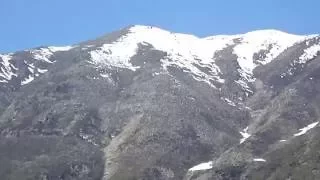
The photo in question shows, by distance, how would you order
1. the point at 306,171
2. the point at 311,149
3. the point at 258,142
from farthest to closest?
1. the point at 258,142
2. the point at 311,149
3. the point at 306,171

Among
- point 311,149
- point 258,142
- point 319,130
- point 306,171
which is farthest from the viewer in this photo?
point 258,142

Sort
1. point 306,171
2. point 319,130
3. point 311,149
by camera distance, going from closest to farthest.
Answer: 1. point 306,171
2. point 311,149
3. point 319,130

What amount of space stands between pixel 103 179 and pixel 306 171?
62404mm

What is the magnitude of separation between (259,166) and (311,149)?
51.1 ft

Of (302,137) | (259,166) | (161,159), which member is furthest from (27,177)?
(302,137)

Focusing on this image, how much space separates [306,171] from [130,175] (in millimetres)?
54013

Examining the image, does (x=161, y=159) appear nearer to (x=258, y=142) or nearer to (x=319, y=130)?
(x=258, y=142)

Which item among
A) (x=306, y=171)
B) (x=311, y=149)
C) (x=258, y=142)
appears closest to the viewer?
(x=306, y=171)

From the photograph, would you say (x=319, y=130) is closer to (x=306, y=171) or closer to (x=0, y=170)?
(x=306, y=171)

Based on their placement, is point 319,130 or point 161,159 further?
point 161,159

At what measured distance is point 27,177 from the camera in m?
194

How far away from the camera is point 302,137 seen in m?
189

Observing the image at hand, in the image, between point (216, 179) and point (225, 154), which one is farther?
point (225, 154)

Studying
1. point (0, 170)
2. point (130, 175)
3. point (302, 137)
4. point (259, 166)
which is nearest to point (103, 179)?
point (130, 175)
